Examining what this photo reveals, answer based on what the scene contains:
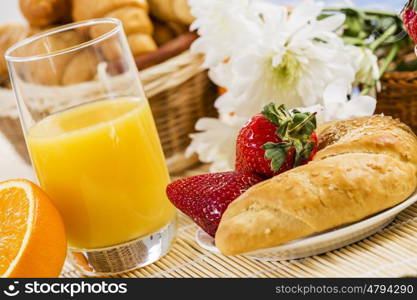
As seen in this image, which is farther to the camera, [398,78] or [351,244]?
[398,78]

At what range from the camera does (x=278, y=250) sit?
41.6 inches

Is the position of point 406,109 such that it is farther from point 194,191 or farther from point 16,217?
point 16,217

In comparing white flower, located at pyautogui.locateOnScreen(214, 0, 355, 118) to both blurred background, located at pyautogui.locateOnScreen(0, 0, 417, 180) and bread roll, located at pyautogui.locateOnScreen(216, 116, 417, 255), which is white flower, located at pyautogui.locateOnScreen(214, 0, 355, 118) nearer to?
blurred background, located at pyautogui.locateOnScreen(0, 0, 417, 180)

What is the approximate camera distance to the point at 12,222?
117cm

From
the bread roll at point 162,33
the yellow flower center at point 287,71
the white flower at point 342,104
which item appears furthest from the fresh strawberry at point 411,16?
the bread roll at point 162,33

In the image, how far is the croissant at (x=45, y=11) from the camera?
1764 mm

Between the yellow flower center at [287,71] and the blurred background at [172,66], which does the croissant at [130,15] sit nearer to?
the blurred background at [172,66]

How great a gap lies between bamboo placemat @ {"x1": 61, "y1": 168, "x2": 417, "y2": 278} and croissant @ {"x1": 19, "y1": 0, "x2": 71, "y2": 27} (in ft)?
2.53

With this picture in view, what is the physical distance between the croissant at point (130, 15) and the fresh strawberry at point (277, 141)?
2.00ft

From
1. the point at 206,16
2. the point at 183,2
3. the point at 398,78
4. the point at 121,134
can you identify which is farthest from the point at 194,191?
the point at 183,2

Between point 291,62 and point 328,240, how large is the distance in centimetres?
48

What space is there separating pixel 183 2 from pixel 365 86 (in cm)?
54

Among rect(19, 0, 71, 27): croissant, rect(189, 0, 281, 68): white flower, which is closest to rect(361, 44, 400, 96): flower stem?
rect(189, 0, 281, 68): white flower

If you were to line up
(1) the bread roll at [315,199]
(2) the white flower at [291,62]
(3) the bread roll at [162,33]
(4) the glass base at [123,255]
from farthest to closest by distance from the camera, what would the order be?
(3) the bread roll at [162,33] < (2) the white flower at [291,62] < (4) the glass base at [123,255] < (1) the bread roll at [315,199]
